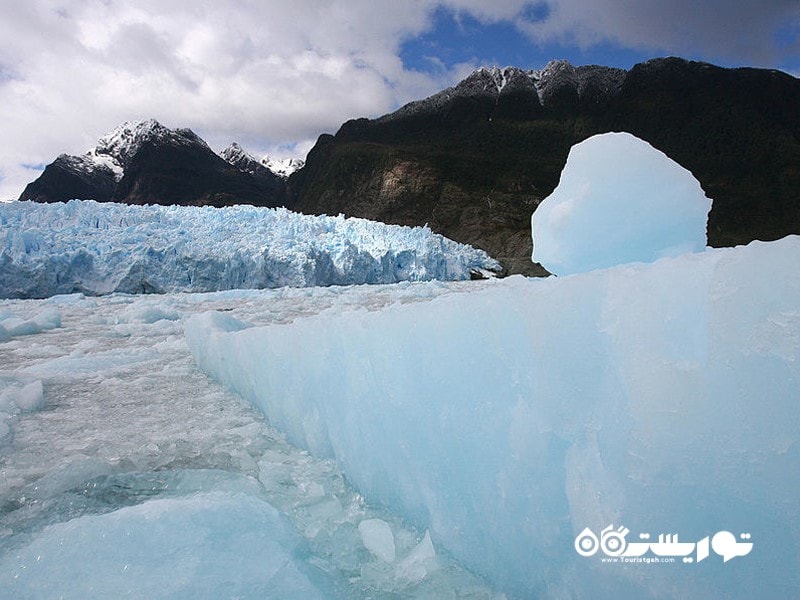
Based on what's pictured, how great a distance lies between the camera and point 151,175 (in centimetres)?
6906

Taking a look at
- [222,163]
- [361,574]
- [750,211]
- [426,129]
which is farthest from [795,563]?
[222,163]

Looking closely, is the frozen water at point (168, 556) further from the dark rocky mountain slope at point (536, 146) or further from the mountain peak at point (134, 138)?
the mountain peak at point (134, 138)

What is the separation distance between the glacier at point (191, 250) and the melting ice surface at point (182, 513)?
13.5 meters

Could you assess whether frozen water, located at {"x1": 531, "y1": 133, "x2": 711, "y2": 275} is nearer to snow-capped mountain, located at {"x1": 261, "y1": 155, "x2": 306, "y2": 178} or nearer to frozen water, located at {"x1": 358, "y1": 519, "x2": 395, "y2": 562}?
frozen water, located at {"x1": 358, "y1": 519, "x2": 395, "y2": 562}

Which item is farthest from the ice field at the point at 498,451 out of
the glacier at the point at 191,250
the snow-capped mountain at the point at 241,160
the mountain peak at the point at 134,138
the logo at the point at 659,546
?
the snow-capped mountain at the point at 241,160

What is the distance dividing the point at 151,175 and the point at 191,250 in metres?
63.5

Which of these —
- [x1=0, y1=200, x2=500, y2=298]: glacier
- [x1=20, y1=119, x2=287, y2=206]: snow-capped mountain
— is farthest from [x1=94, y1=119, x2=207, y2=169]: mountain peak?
[x1=0, y1=200, x2=500, y2=298]: glacier

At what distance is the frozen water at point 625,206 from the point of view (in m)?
2.22

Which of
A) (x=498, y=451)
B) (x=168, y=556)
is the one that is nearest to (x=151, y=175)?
(x=168, y=556)

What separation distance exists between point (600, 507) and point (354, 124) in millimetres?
70573

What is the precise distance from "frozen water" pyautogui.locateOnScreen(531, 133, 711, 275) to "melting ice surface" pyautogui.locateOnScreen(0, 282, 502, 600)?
65.5 inches

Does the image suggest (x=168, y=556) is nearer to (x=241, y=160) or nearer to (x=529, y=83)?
(x=529, y=83)

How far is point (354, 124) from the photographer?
6638cm

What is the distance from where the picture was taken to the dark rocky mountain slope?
4309 centimetres
